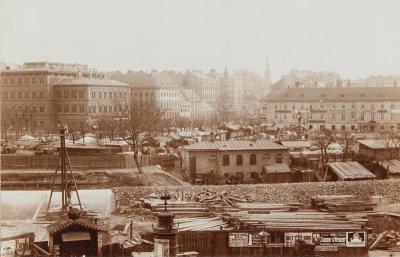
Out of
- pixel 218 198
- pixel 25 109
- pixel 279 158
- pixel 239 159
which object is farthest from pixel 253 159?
pixel 25 109

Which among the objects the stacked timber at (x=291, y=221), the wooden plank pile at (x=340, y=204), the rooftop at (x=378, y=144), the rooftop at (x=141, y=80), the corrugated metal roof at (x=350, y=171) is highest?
the rooftop at (x=141, y=80)

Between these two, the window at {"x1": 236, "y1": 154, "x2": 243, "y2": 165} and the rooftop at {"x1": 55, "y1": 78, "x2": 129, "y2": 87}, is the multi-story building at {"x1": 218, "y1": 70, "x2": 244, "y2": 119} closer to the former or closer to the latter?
the rooftop at {"x1": 55, "y1": 78, "x2": 129, "y2": 87}

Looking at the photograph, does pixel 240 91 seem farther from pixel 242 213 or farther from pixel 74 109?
pixel 242 213

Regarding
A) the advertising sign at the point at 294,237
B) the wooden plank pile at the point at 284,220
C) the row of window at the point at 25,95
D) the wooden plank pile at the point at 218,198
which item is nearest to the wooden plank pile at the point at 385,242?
the wooden plank pile at the point at 284,220

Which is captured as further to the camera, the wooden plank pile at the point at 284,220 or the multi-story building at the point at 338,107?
the multi-story building at the point at 338,107

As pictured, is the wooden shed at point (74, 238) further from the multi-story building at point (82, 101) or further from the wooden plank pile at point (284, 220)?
the multi-story building at point (82, 101)

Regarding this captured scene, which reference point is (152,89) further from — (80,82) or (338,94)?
(338,94)

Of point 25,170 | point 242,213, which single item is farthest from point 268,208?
point 25,170

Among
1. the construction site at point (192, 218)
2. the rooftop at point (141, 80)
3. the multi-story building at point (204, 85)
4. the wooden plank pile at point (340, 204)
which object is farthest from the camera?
the multi-story building at point (204, 85)
